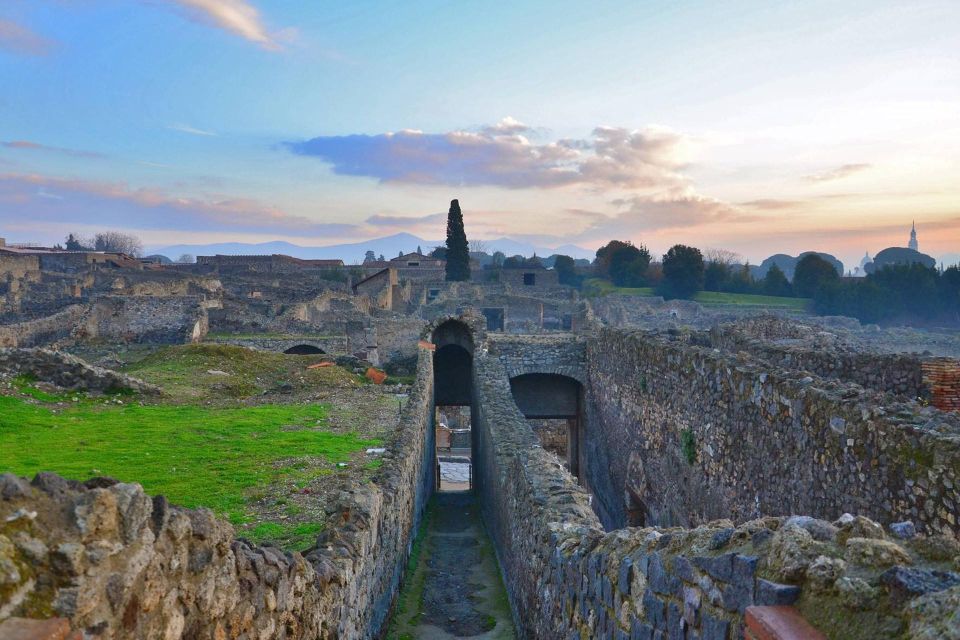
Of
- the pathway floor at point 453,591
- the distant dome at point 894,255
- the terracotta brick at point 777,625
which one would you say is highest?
the distant dome at point 894,255

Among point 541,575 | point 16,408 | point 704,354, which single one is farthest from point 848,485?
point 16,408

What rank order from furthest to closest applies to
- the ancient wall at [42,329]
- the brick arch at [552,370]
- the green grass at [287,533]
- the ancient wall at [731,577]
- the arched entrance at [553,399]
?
the ancient wall at [42,329], the arched entrance at [553,399], the brick arch at [552,370], the green grass at [287,533], the ancient wall at [731,577]

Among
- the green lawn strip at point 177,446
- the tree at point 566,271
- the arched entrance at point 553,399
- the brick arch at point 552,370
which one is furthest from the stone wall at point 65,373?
the tree at point 566,271

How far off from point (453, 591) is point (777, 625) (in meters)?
8.61

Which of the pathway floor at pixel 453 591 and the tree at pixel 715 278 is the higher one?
the tree at pixel 715 278

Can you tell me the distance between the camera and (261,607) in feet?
12.4

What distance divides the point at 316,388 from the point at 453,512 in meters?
7.58

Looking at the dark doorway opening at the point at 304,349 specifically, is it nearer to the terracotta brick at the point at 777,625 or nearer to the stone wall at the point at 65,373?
the stone wall at the point at 65,373

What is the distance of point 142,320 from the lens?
3444 cm

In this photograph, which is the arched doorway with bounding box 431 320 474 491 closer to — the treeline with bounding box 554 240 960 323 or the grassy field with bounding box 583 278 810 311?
the grassy field with bounding box 583 278 810 311

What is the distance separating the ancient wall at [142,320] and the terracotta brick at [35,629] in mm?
33812

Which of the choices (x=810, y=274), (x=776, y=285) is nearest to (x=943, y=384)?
(x=810, y=274)

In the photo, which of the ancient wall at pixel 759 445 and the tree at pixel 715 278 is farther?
the tree at pixel 715 278

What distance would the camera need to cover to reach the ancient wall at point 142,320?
33.9 m
